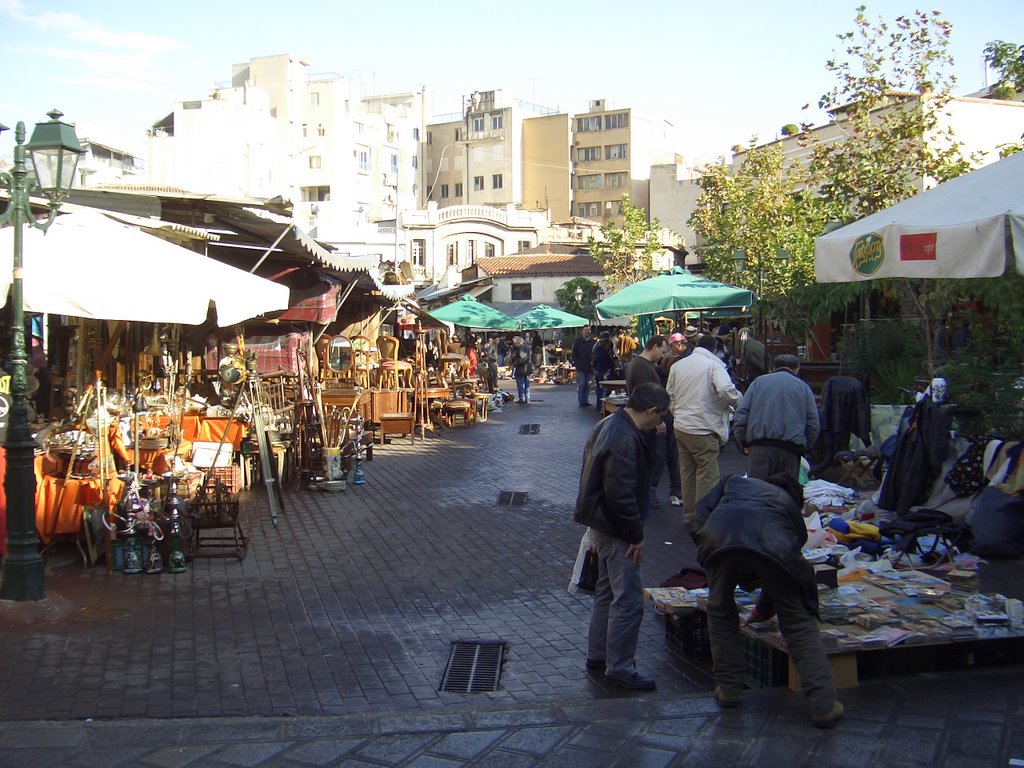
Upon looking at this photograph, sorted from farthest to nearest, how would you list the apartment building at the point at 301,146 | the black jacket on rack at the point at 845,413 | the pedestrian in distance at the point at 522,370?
the apartment building at the point at 301,146
the pedestrian in distance at the point at 522,370
the black jacket on rack at the point at 845,413

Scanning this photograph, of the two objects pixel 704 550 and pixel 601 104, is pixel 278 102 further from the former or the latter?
pixel 704 550

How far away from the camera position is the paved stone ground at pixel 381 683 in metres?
4.55

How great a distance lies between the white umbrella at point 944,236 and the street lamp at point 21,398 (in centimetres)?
539

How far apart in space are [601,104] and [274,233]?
69907 millimetres

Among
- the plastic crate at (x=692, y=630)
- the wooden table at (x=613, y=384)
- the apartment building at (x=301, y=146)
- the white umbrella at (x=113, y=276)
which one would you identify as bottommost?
the plastic crate at (x=692, y=630)

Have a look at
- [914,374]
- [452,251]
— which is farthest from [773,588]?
[452,251]

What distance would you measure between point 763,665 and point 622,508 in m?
1.20

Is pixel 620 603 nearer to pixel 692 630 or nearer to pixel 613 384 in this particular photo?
pixel 692 630

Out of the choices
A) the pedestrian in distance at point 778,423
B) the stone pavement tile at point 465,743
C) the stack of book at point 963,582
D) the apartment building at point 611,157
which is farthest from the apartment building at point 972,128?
the apartment building at point 611,157

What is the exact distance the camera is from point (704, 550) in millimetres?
4895

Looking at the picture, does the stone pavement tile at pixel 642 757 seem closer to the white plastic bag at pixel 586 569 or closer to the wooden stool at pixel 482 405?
the white plastic bag at pixel 586 569

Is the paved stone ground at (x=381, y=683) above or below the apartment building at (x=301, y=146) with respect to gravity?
below

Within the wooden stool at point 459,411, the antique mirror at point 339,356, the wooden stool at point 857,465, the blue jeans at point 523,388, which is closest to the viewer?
the wooden stool at point 857,465

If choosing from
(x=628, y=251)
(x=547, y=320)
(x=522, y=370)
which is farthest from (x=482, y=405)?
(x=628, y=251)
